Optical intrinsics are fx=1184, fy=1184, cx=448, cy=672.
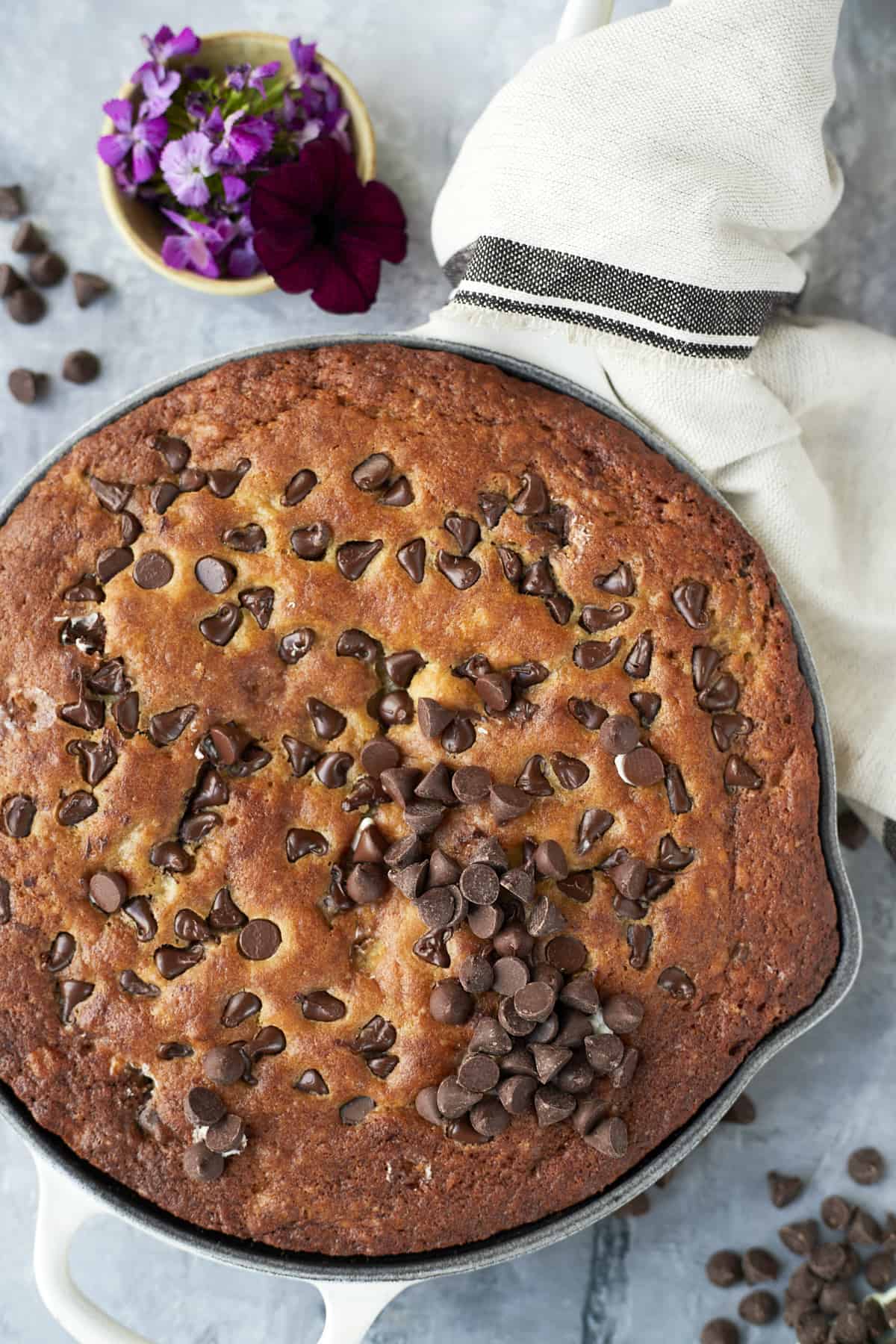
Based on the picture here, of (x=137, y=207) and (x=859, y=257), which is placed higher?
(x=859, y=257)

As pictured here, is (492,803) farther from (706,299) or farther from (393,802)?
(706,299)

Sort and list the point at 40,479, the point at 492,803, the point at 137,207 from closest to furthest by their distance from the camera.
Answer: the point at 492,803 → the point at 40,479 → the point at 137,207

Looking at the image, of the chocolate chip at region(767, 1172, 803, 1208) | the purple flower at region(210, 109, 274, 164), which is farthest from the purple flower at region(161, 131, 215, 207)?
the chocolate chip at region(767, 1172, 803, 1208)

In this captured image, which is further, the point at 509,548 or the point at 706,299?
the point at 706,299

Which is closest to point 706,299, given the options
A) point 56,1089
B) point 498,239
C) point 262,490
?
point 498,239

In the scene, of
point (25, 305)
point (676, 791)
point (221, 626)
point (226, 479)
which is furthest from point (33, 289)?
point (676, 791)

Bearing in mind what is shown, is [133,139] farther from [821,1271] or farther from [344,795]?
[821,1271]

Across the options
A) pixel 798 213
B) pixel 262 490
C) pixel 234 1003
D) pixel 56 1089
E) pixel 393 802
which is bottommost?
pixel 56 1089

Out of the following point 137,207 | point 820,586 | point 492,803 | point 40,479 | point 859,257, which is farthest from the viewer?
point 859,257
